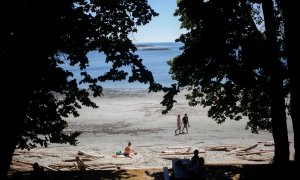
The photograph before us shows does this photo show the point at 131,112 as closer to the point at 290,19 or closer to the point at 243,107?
the point at 243,107

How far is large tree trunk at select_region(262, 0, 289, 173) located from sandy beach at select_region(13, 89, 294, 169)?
7530 millimetres

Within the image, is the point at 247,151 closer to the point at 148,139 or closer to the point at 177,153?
the point at 177,153

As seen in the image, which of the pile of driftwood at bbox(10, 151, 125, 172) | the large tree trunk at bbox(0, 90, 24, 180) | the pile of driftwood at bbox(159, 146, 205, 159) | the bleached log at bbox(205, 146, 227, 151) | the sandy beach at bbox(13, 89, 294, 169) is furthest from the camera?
the bleached log at bbox(205, 146, 227, 151)

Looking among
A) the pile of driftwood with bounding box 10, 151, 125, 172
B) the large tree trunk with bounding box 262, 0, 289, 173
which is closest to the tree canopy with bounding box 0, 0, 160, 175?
the large tree trunk with bounding box 262, 0, 289, 173

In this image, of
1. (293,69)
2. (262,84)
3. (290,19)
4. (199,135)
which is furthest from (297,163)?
(199,135)

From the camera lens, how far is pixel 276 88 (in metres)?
12.6

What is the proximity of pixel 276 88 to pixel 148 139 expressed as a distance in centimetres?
1894

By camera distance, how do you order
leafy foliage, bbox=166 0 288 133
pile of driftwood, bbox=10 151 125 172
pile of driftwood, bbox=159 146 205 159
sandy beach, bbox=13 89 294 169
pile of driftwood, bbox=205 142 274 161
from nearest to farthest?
1. leafy foliage, bbox=166 0 288 133
2. pile of driftwood, bbox=10 151 125 172
3. pile of driftwood, bbox=205 142 274 161
4. sandy beach, bbox=13 89 294 169
5. pile of driftwood, bbox=159 146 205 159

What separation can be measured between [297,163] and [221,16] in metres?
7.65

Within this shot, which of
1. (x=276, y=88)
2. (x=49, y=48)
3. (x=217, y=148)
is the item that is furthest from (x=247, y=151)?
(x=49, y=48)

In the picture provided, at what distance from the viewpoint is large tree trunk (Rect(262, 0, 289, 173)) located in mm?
12469

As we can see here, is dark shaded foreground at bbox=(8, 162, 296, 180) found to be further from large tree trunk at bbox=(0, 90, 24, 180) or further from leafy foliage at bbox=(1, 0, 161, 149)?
large tree trunk at bbox=(0, 90, 24, 180)

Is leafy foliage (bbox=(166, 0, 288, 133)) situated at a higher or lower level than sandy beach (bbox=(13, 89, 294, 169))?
higher

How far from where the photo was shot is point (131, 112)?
45094mm
